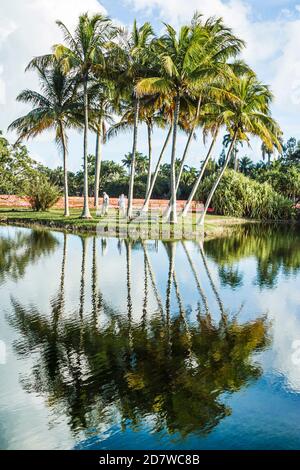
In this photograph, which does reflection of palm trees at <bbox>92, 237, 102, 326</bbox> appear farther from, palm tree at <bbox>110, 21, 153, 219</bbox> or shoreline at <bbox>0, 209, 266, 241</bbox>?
palm tree at <bbox>110, 21, 153, 219</bbox>

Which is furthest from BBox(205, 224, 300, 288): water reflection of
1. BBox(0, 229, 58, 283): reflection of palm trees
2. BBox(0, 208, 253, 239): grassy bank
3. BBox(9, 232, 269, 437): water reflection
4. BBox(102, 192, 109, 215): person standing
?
BBox(102, 192, 109, 215): person standing

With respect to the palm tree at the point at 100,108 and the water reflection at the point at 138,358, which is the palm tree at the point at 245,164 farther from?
the water reflection at the point at 138,358

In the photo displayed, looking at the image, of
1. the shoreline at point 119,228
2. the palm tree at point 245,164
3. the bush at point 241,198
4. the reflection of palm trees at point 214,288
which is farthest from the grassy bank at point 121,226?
the palm tree at point 245,164

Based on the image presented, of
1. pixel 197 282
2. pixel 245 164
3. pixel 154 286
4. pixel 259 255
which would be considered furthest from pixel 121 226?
pixel 245 164

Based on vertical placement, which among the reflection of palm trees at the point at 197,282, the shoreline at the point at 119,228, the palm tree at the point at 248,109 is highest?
the palm tree at the point at 248,109

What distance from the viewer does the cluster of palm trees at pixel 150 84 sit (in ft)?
81.0

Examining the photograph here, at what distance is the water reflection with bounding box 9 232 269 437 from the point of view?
5.94m

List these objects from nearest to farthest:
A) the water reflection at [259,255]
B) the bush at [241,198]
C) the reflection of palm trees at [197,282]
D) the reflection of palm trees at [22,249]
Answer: the reflection of palm trees at [197,282] < the reflection of palm trees at [22,249] < the water reflection at [259,255] < the bush at [241,198]

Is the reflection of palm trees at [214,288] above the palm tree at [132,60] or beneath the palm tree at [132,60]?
beneath

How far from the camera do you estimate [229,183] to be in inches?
1735

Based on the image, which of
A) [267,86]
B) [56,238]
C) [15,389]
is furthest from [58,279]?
[267,86]

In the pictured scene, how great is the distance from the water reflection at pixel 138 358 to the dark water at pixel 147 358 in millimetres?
21

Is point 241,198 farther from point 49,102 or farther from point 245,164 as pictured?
point 245,164

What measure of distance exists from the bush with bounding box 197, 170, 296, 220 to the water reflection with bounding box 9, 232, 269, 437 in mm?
32149
